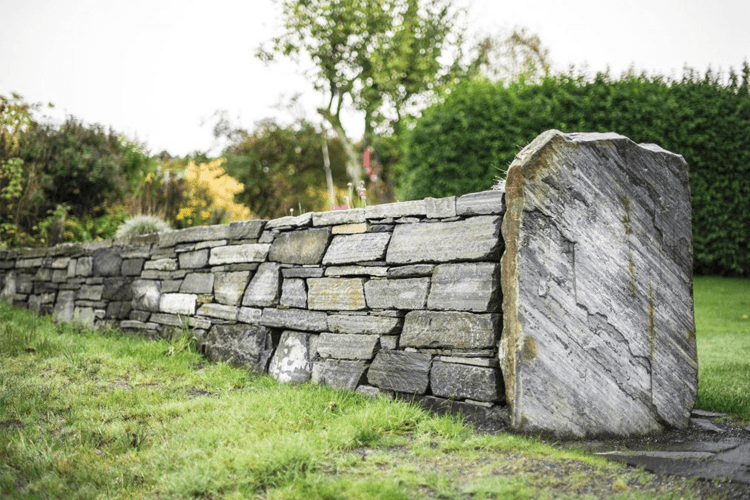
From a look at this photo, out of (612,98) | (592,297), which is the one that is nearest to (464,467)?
(592,297)

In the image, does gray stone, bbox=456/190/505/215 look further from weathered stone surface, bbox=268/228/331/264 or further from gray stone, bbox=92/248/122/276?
gray stone, bbox=92/248/122/276

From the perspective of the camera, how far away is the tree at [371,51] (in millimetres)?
15539

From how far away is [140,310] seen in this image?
577cm

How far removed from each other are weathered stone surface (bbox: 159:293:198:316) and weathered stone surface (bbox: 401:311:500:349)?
8.07 feet

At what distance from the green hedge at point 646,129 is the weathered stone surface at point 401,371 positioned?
4943 mm

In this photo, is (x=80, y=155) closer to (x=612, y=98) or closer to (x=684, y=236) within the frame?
(x=612, y=98)

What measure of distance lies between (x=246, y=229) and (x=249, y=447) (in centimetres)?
240

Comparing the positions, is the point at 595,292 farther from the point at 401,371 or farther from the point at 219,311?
the point at 219,311

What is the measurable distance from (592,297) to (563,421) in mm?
681

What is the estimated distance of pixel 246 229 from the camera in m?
4.78

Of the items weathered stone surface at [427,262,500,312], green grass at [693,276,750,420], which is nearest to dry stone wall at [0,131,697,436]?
weathered stone surface at [427,262,500,312]

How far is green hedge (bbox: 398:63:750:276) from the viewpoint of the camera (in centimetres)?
798

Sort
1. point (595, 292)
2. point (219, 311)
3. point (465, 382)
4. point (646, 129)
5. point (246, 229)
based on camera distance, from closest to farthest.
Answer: point (595, 292) → point (465, 382) → point (246, 229) → point (219, 311) → point (646, 129)

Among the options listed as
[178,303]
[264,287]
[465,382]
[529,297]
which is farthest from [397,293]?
[178,303]
